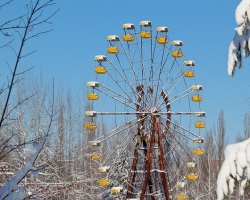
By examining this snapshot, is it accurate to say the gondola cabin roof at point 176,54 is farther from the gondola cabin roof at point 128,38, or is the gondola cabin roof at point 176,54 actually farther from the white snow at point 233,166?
the white snow at point 233,166

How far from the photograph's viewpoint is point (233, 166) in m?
2.72

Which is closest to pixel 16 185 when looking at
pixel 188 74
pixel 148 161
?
pixel 148 161

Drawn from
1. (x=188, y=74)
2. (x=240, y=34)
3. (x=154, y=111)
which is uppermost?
(x=188, y=74)

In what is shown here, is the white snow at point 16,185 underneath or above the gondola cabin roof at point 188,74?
underneath

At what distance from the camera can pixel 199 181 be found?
31109mm

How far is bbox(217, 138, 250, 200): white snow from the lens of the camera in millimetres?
2660

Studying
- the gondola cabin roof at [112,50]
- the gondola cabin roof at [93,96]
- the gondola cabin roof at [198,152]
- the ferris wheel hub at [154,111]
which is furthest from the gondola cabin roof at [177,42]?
the gondola cabin roof at [198,152]

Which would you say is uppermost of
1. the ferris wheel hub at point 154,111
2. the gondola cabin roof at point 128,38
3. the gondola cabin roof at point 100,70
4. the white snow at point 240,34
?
the gondola cabin roof at point 128,38

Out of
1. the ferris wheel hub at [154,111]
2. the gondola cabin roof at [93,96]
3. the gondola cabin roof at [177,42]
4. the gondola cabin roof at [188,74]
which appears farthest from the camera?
the gondola cabin roof at [188,74]

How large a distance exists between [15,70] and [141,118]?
1210 centimetres

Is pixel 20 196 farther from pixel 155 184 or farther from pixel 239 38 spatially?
pixel 155 184

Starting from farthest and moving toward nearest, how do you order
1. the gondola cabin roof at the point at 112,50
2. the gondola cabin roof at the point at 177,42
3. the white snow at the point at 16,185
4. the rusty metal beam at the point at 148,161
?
the gondola cabin roof at the point at 177,42, the gondola cabin roof at the point at 112,50, the rusty metal beam at the point at 148,161, the white snow at the point at 16,185

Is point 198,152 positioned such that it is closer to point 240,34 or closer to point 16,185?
point 240,34

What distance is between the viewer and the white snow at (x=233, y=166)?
2.66m
